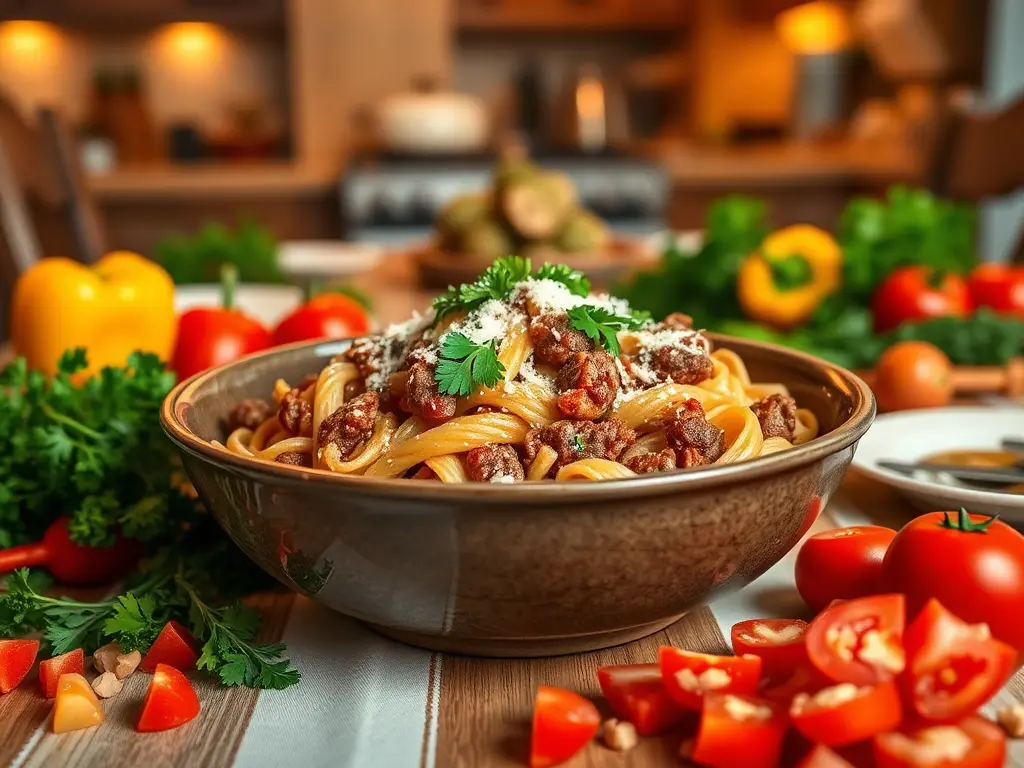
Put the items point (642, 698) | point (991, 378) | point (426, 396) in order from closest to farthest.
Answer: point (642, 698)
point (426, 396)
point (991, 378)

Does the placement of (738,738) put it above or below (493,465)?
below

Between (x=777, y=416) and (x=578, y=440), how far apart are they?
28 cm

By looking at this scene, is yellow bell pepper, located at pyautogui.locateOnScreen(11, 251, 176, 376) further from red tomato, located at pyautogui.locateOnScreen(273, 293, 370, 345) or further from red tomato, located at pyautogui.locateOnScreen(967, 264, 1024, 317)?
red tomato, located at pyautogui.locateOnScreen(967, 264, 1024, 317)

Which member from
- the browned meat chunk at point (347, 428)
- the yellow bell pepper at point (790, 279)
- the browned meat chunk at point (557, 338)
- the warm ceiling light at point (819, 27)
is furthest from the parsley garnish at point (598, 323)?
the warm ceiling light at point (819, 27)

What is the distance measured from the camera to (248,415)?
1.34 meters

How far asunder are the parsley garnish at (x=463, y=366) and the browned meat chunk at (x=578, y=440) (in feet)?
0.25

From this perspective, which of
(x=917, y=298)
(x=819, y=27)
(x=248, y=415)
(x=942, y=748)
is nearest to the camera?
(x=942, y=748)

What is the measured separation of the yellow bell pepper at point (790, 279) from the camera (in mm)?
2533

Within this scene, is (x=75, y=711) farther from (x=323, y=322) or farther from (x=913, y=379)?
(x=913, y=379)

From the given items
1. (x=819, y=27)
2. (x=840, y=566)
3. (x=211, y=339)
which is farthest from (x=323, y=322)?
(x=819, y=27)

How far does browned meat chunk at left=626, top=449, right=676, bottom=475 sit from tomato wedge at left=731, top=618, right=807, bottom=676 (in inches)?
6.7

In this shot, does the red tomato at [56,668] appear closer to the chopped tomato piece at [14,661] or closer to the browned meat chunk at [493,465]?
the chopped tomato piece at [14,661]

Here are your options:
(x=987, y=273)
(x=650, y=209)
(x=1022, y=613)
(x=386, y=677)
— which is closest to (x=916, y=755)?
(x=1022, y=613)

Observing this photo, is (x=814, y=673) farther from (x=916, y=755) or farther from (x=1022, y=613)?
(x=1022, y=613)
